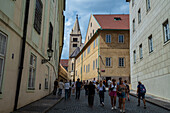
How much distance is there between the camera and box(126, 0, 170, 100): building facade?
14664 mm

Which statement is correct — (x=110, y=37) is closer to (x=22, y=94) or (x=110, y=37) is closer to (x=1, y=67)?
(x=22, y=94)

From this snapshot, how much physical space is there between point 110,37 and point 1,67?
2993cm

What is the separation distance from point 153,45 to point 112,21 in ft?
74.5

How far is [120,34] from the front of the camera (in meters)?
35.8

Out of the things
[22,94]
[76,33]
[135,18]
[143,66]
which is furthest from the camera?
[76,33]

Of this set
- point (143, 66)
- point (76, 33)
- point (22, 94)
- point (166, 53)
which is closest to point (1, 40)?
point (22, 94)

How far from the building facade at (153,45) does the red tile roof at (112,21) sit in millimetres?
13088

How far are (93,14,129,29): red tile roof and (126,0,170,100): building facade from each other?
42.9 feet

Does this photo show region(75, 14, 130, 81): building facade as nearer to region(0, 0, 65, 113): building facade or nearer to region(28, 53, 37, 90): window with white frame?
region(28, 53, 37, 90): window with white frame

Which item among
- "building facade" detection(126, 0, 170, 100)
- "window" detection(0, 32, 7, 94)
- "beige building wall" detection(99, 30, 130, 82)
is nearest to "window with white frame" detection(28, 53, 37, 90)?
"window" detection(0, 32, 7, 94)

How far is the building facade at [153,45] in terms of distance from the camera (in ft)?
48.1

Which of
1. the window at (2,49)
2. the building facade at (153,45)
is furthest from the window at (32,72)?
the building facade at (153,45)

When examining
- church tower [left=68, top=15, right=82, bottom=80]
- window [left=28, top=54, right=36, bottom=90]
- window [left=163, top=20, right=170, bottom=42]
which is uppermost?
church tower [left=68, top=15, right=82, bottom=80]

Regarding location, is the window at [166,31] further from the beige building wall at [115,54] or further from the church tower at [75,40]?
the church tower at [75,40]
